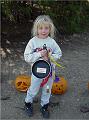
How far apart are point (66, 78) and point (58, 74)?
193 mm

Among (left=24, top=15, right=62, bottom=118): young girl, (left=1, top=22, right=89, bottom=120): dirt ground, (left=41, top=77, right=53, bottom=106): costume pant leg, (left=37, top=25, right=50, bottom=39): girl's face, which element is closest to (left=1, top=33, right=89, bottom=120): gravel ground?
(left=1, top=22, right=89, bottom=120): dirt ground

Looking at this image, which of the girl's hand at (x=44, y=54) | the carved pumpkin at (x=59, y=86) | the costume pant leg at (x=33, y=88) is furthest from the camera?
the carved pumpkin at (x=59, y=86)

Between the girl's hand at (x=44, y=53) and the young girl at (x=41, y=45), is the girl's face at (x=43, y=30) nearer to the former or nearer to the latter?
the young girl at (x=41, y=45)

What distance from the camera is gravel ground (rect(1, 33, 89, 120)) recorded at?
524cm

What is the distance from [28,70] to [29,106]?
139cm

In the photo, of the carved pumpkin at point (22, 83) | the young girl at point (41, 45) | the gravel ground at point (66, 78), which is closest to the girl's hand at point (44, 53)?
the young girl at point (41, 45)

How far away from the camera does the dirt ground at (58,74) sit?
17.3 feet

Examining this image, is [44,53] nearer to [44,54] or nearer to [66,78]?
[44,54]

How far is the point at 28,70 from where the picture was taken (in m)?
6.52

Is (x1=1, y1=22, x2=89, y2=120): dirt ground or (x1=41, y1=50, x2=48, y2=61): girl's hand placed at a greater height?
(x1=41, y1=50, x2=48, y2=61): girl's hand

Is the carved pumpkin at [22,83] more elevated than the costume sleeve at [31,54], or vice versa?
the costume sleeve at [31,54]

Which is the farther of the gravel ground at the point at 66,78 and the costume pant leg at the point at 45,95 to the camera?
the gravel ground at the point at 66,78

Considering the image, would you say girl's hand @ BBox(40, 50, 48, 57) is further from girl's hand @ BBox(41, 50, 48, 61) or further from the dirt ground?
the dirt ground

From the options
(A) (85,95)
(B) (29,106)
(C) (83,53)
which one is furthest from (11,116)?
(C) (83,53)
